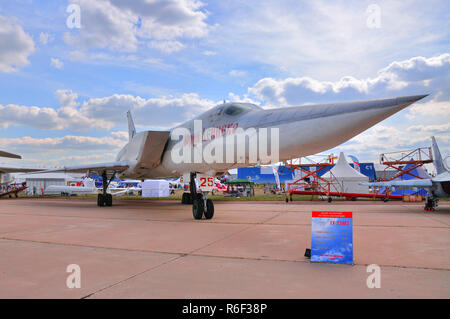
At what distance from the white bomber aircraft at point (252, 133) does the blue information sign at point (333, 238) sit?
1.50 metres

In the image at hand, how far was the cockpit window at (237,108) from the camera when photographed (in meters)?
7.56

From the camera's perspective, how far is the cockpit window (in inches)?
298

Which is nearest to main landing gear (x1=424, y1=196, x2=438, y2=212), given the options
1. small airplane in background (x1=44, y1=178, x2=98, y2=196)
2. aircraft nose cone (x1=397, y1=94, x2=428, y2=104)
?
aircraft nose cone (x1=397, y1=94, x2=428, y2=104)

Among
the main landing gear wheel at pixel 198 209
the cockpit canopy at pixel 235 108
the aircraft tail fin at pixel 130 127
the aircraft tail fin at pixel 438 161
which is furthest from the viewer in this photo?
the aircraft tail fin at pixel 130 127

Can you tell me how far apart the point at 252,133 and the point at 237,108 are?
5.12 feet

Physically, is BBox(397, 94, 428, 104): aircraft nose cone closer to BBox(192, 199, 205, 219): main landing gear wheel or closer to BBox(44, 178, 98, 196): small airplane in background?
BBox(192, 199, 205, 219): main landing gear wheel

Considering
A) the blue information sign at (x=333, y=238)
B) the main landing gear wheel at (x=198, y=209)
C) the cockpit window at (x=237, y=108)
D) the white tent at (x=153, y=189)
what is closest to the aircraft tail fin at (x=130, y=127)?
the white tent at (x=153, y=189)

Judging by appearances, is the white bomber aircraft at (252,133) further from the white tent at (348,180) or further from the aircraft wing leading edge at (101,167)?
the white tent at (348,180)

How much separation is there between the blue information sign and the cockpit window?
3960 millimetres

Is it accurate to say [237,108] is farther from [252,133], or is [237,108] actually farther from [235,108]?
[252,133]
